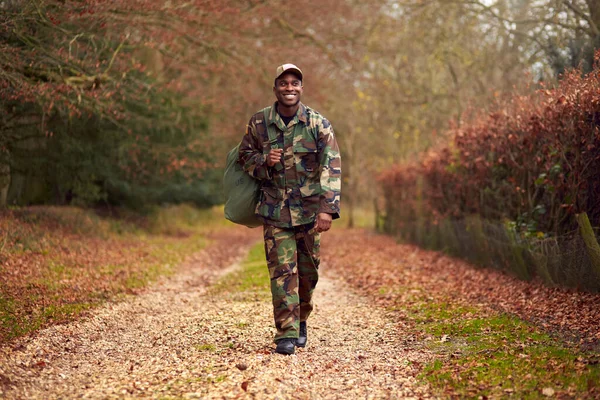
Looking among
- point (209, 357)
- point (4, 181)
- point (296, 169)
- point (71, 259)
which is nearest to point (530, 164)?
point (296, 169)

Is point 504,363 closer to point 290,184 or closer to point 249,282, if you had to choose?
point 290,184

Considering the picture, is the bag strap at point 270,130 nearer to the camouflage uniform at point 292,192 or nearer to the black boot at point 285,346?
the camouflage uniform at point 292,192

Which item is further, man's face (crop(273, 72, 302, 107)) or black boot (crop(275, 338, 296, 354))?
man's face (crop(273, 72, 302, 107))

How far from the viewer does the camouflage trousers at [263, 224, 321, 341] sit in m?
5.73

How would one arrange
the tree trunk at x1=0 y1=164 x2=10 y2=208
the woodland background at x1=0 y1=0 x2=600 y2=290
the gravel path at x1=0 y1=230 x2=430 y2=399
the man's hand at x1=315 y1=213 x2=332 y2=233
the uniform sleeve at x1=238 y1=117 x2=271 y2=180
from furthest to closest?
the tree trunk at x1=0 y1=164 x2=10 y2=208 → the woodland background at x1=0 y1=0 x2=600 y2=290 → the uniform sleeve at x1=238 y1=117 x2=271 y2=180 → the man's hand at x1=315 y1=213 x2=332 y2=233 → the gravel path at x1=0 y1=230 x2=430 y2=399

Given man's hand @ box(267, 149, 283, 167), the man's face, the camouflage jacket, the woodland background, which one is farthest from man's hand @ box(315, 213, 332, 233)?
the woodland background

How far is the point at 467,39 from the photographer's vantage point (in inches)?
720

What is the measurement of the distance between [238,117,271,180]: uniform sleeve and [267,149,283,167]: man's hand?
92mm

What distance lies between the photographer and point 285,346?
5.62m

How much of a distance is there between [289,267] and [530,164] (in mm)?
5225

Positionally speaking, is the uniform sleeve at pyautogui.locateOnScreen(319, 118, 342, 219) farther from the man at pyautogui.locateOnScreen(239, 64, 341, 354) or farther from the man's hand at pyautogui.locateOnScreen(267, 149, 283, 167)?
the man's hand at pyautogui.locateOnScreen(267, 149, 283, 167)

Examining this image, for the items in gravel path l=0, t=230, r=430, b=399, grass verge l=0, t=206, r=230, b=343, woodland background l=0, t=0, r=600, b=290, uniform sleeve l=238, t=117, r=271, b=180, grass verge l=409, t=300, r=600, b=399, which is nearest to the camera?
grass verge l=409, t=300, r=600, b=399

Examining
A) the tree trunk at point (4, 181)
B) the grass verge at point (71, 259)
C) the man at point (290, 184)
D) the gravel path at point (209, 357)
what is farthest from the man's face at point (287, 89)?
the tree trunk at point (4, 181)

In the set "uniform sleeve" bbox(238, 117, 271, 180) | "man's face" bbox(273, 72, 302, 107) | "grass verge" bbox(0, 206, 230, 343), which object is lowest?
"grass verge" bbox(0, 206, 230, 343)
